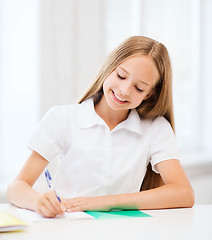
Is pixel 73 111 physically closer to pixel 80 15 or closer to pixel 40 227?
pixel 40 227

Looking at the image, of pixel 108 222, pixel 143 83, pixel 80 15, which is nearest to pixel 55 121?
pixel 143 83

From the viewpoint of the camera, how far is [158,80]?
1.47 metres

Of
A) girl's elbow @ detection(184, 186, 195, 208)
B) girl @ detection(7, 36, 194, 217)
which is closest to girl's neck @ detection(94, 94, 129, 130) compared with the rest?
girl @ detection(7, 36, 194, 217)

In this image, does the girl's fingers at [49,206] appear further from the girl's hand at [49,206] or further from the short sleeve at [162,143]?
the short sleeve at [162,143]

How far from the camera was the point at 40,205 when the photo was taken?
109 cm

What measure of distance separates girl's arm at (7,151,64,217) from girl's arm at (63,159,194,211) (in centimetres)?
9

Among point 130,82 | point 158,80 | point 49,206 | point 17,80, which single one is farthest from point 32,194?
point 17,80

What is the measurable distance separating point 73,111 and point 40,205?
52 centimetres

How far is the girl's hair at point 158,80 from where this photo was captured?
1426 mm

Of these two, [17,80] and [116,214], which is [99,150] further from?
[17,80]

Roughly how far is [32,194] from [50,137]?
278 millimetres

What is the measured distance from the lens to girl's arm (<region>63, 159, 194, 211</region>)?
1.17 m

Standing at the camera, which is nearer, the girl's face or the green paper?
the green paper

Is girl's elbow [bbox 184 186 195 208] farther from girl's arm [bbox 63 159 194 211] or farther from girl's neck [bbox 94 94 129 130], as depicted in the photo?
girl's neck [bbox 94 94 129 130]
